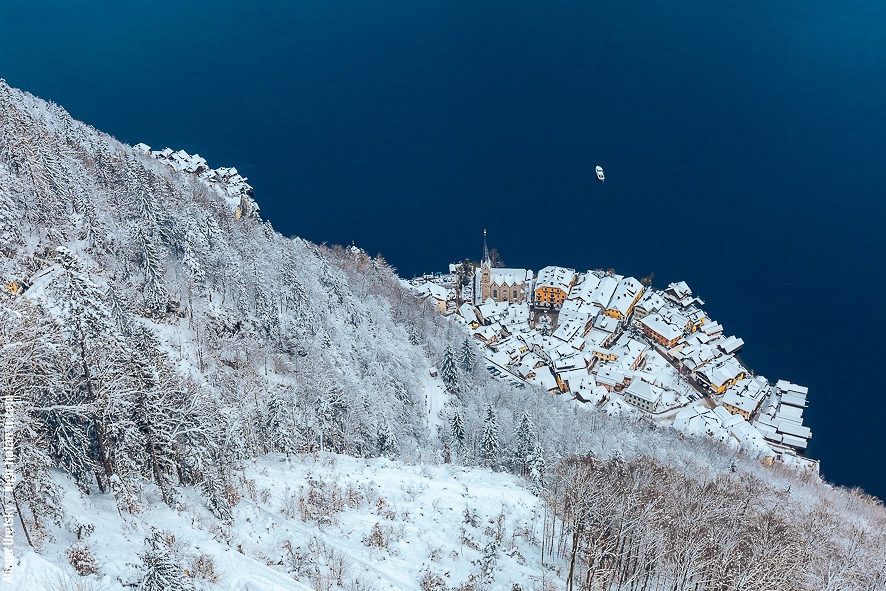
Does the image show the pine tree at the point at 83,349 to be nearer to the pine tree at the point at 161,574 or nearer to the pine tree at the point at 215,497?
the pine tree at the point at 215,497

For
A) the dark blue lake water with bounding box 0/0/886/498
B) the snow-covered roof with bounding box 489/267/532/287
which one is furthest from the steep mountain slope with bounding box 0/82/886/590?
the dark blue lake water with bounding box 0/0/886/498

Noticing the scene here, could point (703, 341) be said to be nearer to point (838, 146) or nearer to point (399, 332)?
point (399, 332)

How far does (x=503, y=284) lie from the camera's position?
122 meters

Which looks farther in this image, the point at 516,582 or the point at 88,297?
the point at 516,582

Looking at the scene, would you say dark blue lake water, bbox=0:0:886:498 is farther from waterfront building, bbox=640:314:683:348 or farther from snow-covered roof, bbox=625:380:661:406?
snow-covered roof, bbox=625:380:661:406

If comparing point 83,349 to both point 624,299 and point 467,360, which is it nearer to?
point 467,360

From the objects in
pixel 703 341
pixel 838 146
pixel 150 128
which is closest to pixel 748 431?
pixel 703 341

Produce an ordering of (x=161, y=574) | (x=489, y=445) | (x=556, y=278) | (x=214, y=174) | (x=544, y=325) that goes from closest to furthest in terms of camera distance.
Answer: (x=161, y=574), (x=489, y=445), (x=544, y=325), (x=556, y=278), (x=214, y=174)

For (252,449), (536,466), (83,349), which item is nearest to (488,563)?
(83,349)

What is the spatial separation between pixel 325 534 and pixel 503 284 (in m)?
93.5

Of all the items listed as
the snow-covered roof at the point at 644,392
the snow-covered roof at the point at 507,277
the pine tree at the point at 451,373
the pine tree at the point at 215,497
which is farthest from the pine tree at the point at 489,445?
the snow-covered roof at the point at 507,277

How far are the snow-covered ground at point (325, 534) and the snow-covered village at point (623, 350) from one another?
48664 millimetres

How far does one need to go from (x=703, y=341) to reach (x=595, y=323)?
19437 millimetres

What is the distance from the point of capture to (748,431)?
9238 cm
